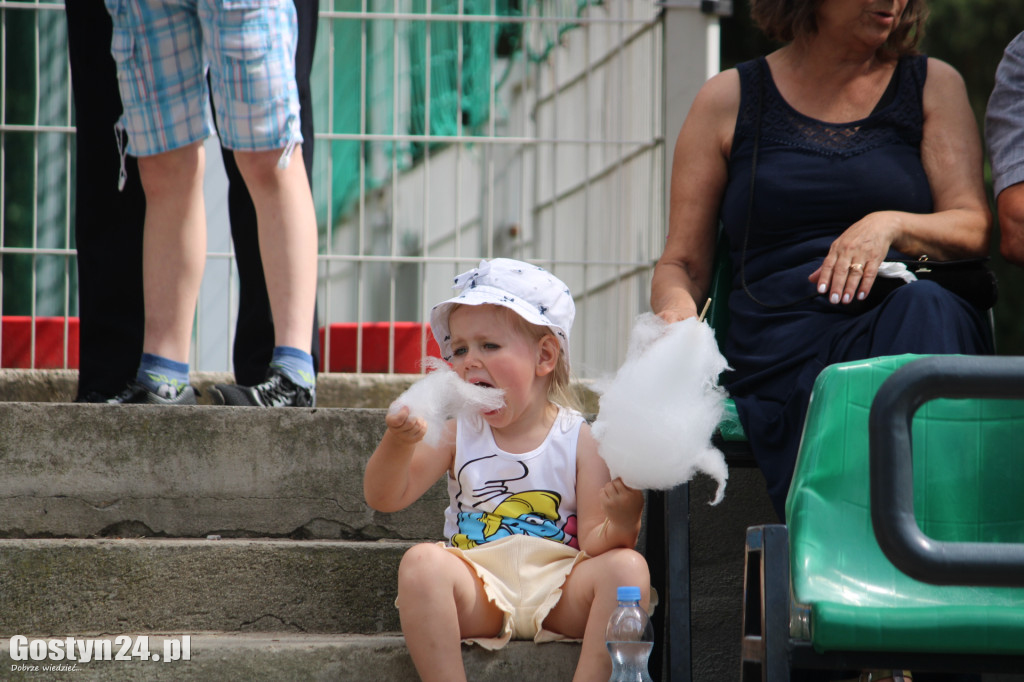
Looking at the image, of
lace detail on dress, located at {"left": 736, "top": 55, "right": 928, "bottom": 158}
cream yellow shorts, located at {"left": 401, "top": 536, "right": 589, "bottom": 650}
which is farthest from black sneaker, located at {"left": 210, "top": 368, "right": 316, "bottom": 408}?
lace detail on dress, located at {"left": 736, "top": 55, "right": 928, "bottom": 158}

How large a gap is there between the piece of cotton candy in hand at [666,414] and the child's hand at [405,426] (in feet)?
1.15

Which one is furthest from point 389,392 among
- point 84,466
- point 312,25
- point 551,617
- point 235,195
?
point 551,617

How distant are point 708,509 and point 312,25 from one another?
196 cm

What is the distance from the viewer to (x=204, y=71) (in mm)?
Answer: 3498

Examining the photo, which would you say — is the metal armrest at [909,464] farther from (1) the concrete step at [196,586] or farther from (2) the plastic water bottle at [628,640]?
(1) the concrete step at [196,586]

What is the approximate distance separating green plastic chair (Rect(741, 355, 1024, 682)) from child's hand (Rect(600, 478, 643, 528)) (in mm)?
249

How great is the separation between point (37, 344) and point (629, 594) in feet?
10.8

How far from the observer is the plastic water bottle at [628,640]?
7.30 ft

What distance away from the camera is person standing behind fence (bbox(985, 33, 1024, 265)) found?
268 cm

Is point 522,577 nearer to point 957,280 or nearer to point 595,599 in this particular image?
point 595,599

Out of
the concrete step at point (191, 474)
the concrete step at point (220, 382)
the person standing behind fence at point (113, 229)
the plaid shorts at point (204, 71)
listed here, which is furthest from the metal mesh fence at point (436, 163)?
the concrete step at point (191, 474)

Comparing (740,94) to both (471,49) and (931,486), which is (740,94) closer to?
(931,486)

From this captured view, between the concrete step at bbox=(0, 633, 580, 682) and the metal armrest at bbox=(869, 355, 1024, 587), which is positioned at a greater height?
the metal armrest at bbox=(869, 355, 1024, 587)

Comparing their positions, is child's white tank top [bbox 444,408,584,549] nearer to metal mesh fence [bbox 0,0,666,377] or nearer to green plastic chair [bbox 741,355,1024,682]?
green plastic chair [bbox 741,355,1024,682]
